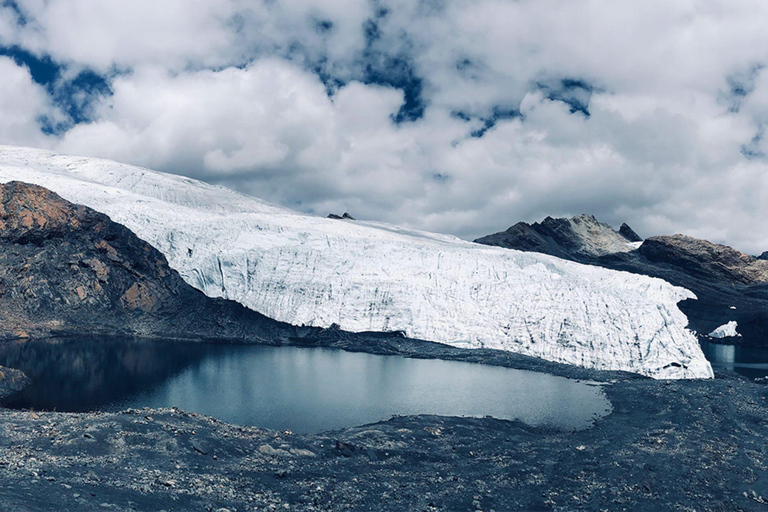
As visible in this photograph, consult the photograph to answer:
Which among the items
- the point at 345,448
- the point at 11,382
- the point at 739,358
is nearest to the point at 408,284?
the point at 11,382

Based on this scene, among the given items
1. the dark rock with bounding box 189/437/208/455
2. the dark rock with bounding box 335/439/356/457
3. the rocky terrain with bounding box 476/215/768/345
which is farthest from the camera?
the rocky terrain with bounding box 476/215/768/345

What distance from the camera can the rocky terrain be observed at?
249 ft

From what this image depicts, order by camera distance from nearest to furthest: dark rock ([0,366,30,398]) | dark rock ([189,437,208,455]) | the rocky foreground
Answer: the rocky foreground → dark rock ([189,437,208,455]) → dark rock ([0,366,30,398])

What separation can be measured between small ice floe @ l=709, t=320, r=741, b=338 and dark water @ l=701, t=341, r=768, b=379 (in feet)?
10.9

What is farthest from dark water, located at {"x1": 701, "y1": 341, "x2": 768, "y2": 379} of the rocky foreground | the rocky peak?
the rocky foreground

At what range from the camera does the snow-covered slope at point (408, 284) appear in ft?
144

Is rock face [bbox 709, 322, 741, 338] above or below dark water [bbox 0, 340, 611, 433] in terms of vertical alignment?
above

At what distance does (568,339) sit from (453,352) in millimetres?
9822

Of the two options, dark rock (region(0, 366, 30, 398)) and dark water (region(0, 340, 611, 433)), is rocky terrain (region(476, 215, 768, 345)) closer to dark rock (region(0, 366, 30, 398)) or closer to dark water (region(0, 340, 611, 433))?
dark water (region(0, 340, 611, 433))

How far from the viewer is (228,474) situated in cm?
1532

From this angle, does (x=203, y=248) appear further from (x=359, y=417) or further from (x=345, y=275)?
(x=359, y=417)

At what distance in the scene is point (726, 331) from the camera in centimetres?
7281

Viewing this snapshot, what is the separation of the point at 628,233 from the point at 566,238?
25.0m

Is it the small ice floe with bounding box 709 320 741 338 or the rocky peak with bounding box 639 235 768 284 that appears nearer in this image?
the small ice floe with bounding box 709 320 741 338
